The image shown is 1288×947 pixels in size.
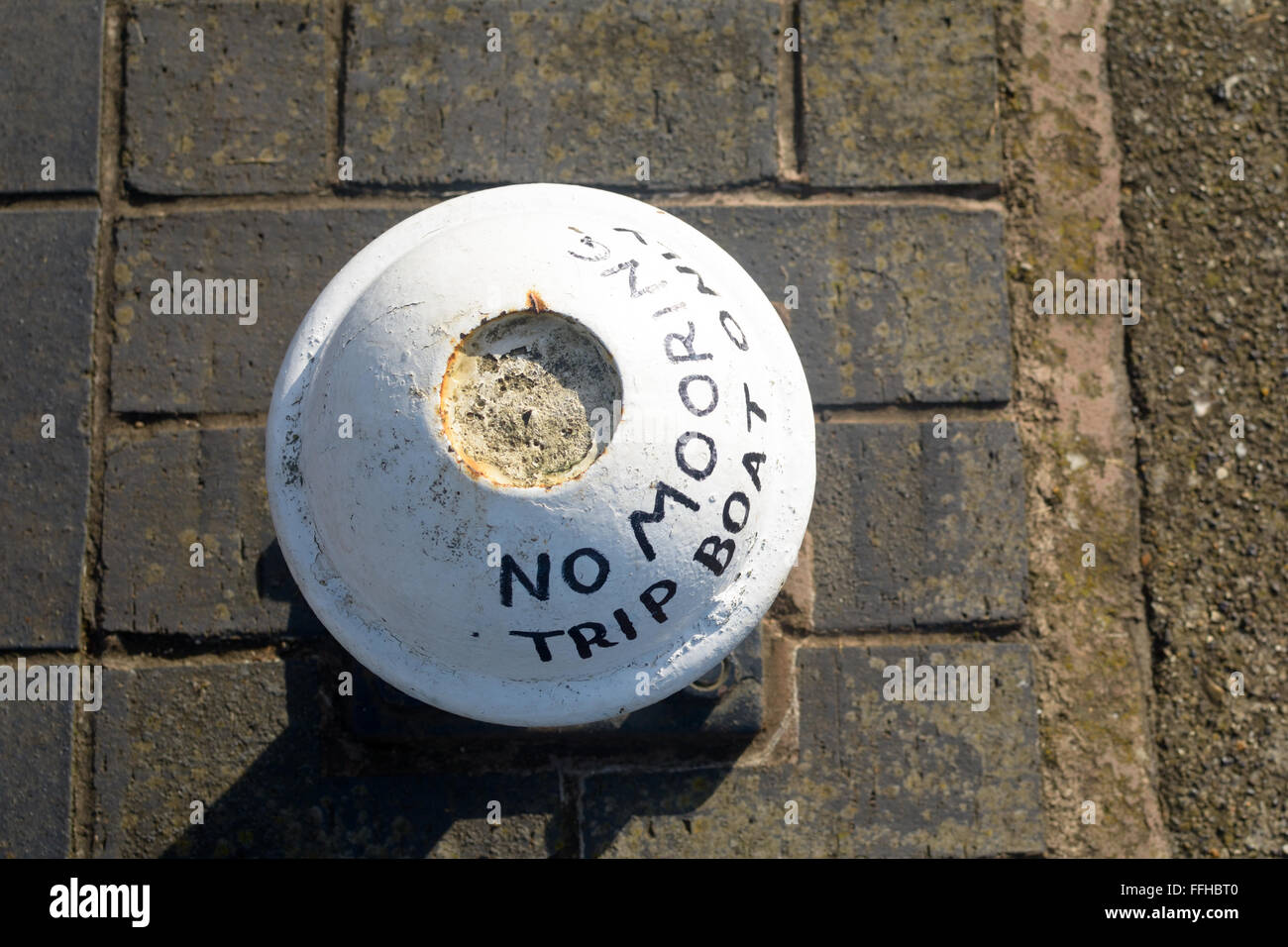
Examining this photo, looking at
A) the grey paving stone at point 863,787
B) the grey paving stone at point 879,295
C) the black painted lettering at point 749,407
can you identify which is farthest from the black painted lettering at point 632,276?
the grey paving stone at point 863,787

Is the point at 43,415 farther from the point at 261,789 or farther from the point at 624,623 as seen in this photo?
the point at 624,623

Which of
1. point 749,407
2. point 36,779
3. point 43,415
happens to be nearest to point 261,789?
point 36,779

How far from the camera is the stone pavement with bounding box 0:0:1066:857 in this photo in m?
2.86

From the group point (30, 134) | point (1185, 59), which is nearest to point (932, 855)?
point (1185, 59)

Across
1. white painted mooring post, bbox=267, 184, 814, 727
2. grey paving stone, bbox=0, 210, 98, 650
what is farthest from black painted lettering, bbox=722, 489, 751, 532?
grey paving stone, bbox=0, 210, 98, 650

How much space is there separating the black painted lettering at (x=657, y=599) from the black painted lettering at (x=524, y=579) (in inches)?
6.8

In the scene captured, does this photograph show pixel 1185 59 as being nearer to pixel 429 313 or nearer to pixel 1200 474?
pixel 1200 474

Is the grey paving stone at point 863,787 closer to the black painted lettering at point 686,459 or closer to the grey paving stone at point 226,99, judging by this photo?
the black painted lettering at point 686,459

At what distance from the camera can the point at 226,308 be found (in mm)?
3014

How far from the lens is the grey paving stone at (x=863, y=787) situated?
112 inches

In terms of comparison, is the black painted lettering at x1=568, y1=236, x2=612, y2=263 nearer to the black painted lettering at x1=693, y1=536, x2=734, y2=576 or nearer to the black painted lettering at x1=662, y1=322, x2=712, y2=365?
the black painted lettering at x1=662, y1=322, x2=712, y2=365

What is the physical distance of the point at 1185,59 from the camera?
10.8 ft

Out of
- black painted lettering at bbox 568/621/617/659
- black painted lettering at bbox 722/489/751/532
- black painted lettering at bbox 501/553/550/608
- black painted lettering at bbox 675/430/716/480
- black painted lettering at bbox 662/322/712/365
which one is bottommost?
black painted lettering at bbox 568/621/617/659

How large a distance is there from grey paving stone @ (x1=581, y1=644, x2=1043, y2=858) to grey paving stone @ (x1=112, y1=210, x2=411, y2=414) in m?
1.65
